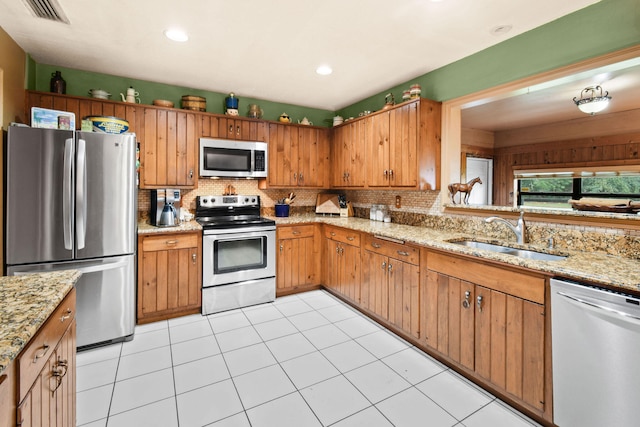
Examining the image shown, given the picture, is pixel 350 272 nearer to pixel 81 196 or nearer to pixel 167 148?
pixel 167 148

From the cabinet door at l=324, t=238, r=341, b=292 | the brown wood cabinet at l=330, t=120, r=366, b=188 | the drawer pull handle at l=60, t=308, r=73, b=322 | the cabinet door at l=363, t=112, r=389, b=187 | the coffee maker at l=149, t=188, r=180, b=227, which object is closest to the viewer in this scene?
the drawer pull handle at l=60, t=308, r=73, b=322

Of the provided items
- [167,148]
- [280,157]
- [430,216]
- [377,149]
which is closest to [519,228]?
[430,216]

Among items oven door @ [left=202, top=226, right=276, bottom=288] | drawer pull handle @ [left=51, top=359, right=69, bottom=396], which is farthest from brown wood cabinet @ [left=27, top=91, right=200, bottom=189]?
drawer pull handle @ [left=51, top=359, right=69, bottom=396]

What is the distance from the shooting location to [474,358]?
6.81 feet

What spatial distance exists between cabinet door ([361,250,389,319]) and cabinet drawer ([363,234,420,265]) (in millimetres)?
58

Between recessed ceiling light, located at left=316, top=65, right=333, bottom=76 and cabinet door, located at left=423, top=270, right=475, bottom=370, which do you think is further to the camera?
recessed ceiling light, located at left=316, top=65, right=333, bottom=76

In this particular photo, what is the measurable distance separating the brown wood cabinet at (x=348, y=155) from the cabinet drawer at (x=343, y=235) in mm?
655

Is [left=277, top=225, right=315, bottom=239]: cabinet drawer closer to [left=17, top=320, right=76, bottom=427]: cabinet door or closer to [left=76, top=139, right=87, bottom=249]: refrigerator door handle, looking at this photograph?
[left=76, top=139, right=87, bottom=249]: refrigerator door handle

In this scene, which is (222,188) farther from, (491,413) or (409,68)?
(491,413)

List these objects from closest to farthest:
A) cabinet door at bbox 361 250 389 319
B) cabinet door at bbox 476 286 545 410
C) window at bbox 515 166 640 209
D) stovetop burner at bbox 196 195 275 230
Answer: cabinet door at bbox 476 286 545 410 → cabinet door at bbox 361 250 389 319 → stovetop burner at bbox 196 195 275 230 → window at bbox 515 166 640 209

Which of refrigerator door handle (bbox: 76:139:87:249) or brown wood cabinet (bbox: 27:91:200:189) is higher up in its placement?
brown wood cabinet (bbox: 27:91:200:189)

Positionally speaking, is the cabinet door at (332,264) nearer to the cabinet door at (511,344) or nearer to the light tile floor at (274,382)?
the light tile floor at (274,382)

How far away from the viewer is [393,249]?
109 inches

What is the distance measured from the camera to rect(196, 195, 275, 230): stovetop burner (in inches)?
141
